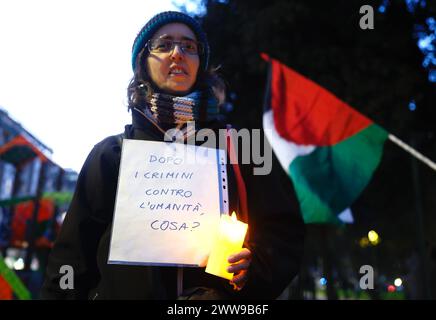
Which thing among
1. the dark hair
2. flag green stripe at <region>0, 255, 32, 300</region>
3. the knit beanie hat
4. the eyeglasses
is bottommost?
flag green stripe at <region>0, 255, 32, 300</region>

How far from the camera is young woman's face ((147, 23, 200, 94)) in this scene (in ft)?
5.66

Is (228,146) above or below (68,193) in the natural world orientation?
below

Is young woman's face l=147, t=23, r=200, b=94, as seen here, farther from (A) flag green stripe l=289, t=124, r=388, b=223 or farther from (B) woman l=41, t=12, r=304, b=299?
(A) flag green stripe l=289, t=124, r=388, b=223

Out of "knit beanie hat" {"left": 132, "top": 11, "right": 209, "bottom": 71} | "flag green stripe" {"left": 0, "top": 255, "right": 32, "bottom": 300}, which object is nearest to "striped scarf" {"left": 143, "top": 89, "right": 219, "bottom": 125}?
"knit beanie hat" {"left": 132, "top": 11, "right": 209, "bottom": 71}

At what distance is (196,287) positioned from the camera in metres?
1.49

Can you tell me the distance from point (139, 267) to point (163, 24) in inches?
36.6

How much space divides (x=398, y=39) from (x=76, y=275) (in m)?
9.96

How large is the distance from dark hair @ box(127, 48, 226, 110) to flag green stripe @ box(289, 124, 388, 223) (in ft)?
15.6

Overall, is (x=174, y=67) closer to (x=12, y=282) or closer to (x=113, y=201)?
(x=113, y=201)

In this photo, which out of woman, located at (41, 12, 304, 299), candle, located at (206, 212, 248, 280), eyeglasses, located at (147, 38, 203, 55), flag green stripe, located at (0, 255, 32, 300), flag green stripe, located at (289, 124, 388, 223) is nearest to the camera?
candle, located at (206, 212, 248, 280)

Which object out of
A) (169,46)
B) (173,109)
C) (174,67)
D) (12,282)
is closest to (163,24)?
(169,46)
